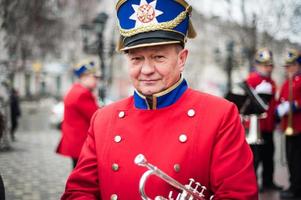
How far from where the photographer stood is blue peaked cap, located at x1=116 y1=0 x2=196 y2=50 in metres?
2.34

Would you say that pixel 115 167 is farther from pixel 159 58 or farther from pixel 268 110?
pixel 268 110

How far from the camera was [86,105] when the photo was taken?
6.00 metres

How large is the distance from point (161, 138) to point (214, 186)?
1.26 feet

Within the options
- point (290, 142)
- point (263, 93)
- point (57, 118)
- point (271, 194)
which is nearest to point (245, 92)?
point (263, 93)

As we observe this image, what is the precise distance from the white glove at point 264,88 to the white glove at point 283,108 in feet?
0.98

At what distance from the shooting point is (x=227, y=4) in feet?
43.9

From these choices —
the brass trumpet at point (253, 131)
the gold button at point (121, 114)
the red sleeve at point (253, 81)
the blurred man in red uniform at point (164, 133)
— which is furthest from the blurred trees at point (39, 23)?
the blurred man in red uniform at point (164, 133)

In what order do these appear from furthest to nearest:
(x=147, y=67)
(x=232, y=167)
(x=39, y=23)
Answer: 1. (x=39, y=23)
2. (x=147, y=67)
3. (x=232, y=167)

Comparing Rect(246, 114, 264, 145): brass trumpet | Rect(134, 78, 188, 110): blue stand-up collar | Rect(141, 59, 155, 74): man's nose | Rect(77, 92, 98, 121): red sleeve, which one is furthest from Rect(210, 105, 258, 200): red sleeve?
Rect(246, 114, 264, 145): brass trumpet

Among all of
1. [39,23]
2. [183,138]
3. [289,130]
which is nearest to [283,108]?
[289,130]

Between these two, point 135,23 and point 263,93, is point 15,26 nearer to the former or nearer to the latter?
point 263,93

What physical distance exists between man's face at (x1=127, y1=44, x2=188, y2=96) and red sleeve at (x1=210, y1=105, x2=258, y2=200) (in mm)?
399

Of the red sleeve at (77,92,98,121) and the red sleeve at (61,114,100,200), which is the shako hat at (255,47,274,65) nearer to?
the red sleeve at (77,92,98,121)

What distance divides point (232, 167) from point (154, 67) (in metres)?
0.67
